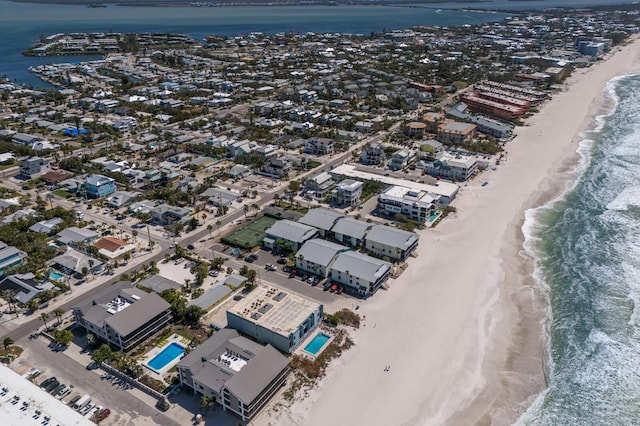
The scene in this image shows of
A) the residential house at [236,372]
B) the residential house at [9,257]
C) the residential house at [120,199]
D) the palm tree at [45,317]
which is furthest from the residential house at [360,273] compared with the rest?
the residential house at [9,257]

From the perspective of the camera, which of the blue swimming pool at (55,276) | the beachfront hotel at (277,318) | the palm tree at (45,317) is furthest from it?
the blue swimming pool at (55,276)

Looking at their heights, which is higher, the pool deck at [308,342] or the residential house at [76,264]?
the residential house at [76,264]

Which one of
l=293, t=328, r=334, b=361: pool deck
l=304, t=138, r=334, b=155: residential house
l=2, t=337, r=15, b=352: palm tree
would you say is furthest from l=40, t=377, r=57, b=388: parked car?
l=304, t=138, r=334, b=155: residential house

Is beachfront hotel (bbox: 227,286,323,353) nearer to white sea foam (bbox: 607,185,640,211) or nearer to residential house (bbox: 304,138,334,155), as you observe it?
residential house (bbox: 304,138,334,155)

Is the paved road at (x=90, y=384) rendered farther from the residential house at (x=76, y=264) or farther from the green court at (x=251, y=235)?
the green court at (x=251, y=235)

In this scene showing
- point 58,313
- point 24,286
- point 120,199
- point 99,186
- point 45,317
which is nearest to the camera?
point 45,317

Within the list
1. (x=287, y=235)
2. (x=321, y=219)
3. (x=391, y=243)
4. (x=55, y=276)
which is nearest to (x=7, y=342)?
(x=55, y=276)

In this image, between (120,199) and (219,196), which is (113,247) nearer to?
(120,199)
